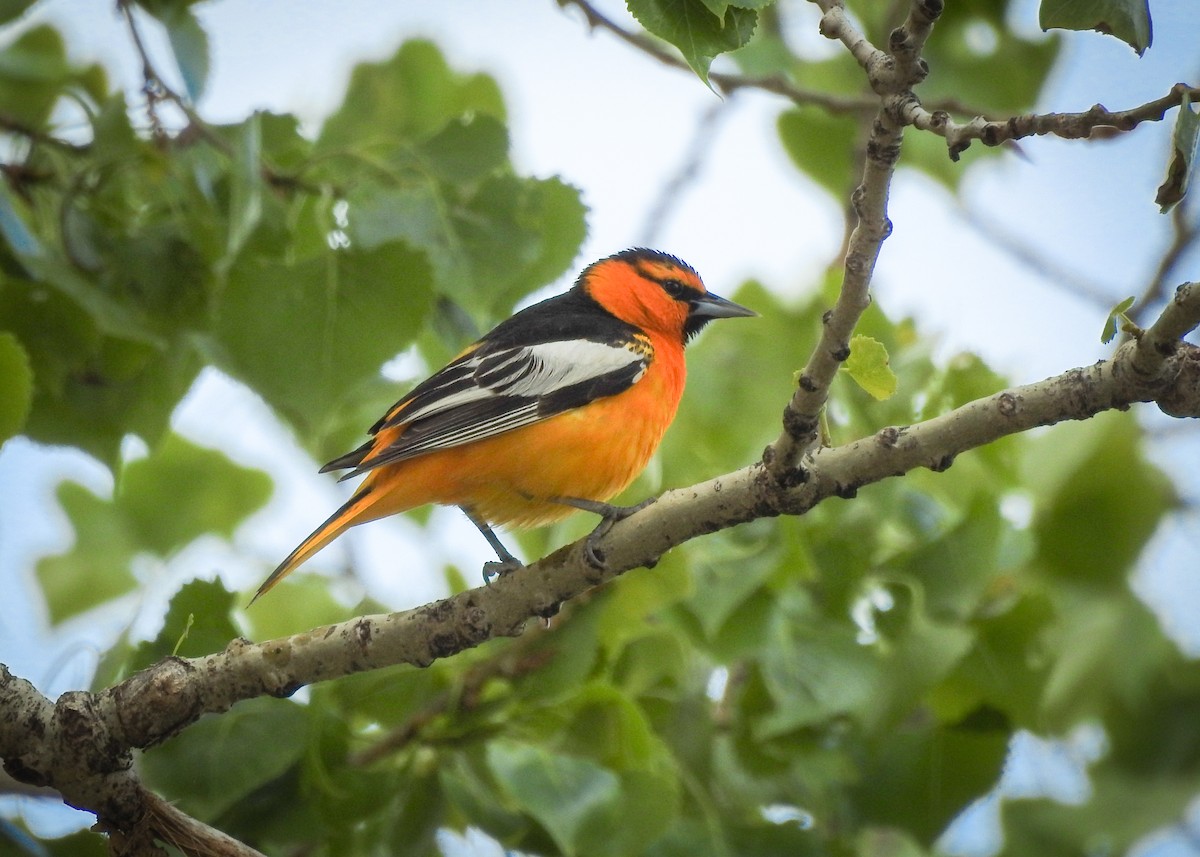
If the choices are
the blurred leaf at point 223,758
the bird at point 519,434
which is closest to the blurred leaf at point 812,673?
the bird at point 519,434

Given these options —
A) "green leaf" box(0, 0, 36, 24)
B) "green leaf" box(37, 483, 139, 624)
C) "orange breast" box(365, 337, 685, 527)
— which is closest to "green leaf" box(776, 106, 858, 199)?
"orange breast" box(365, 337, 685, 527)

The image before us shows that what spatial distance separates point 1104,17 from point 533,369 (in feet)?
7.67

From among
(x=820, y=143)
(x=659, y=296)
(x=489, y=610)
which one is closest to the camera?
(x=489, y=610)

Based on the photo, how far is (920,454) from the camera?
8.24ft

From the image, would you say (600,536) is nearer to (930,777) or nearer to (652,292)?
(930,777)

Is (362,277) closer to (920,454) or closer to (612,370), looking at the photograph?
(612,370)

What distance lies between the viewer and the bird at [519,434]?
3.80m

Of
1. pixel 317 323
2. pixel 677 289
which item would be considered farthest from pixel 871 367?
pixel 677 289

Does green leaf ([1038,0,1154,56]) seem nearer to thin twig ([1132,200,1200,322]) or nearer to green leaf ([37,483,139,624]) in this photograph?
thin twig ([1132,200,1200,322])

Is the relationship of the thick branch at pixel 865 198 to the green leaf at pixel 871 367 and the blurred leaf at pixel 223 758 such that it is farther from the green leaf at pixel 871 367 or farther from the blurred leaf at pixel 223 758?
the blurred leaf at pixel 223 758

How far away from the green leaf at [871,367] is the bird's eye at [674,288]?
106 inches

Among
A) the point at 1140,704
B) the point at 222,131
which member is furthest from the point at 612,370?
the point at 1140,704

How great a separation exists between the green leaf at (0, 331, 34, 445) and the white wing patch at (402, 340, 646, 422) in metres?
1.15

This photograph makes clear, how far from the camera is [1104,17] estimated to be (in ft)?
7.14
